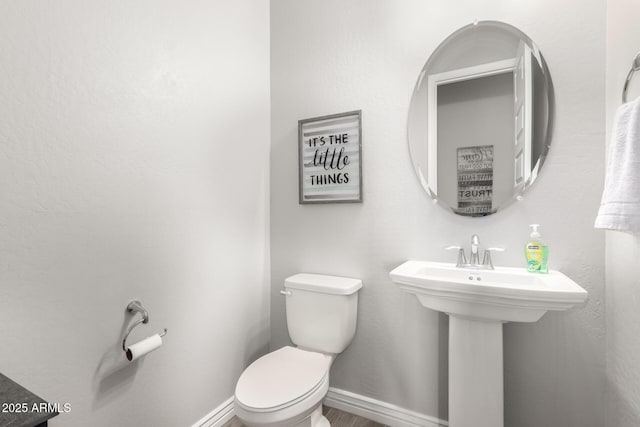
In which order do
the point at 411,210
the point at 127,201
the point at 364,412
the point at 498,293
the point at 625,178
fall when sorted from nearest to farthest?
1. the point at 625,178
2. the point at 498,293
3. the point at 127,201
4. the point at 411,210
5. the point at 364,412

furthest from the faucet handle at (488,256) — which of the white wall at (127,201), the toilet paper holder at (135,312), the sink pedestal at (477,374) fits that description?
the toilet paper holder at (135,312)

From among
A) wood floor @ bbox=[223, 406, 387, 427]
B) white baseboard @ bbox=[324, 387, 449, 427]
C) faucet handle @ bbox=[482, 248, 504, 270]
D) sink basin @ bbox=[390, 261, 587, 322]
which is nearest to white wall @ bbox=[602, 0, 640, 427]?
sink basin @ bbox=[390, 261, 587, 322]

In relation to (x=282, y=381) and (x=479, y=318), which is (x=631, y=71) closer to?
(x=479, y=318)

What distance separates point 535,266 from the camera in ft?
4.32

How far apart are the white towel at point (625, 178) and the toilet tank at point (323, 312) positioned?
1081 mm

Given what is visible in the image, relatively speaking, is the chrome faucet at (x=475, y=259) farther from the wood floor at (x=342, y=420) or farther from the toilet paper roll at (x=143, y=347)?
the toilet paper roll at (x=143, y=347)

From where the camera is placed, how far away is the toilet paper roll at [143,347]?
116 centimetres

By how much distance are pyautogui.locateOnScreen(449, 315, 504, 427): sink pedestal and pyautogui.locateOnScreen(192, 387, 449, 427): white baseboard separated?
0.36 meters

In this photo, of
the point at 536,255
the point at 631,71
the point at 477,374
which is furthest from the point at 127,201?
the point at 631,71

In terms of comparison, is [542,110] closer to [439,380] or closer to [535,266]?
[535,266]

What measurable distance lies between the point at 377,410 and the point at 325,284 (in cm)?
76

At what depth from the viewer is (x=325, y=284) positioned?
1659mm

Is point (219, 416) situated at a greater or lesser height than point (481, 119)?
lesser

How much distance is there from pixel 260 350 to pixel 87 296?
112cm
